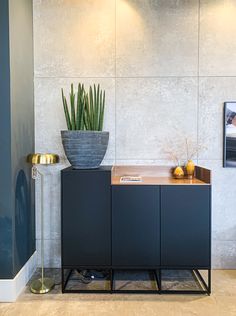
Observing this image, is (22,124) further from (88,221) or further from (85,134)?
(88,221)

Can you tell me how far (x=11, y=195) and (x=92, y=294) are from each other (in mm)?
1144

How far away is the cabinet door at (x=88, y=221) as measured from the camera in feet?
8.80

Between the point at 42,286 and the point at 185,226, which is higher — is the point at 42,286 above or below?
below

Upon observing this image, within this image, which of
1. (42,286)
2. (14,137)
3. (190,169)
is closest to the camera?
(14,137)

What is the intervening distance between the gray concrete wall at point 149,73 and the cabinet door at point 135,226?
651mm

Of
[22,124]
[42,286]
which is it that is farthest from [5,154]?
[42,286]

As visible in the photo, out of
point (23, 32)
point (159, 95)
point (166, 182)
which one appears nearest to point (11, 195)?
point (166, 182)

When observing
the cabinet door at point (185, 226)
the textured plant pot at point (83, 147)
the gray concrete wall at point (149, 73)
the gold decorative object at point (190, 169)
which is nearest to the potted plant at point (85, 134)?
the textured plant pot at point (83, 147)

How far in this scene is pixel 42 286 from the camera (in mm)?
2777

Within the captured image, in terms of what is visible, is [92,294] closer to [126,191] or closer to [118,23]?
[126,191]

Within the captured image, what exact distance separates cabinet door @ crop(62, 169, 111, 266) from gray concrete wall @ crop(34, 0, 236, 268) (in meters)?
0.64

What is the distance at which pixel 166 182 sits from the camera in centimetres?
278

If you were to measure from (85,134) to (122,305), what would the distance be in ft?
4.93

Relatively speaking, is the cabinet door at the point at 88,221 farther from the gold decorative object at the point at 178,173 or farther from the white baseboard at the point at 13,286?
the gold decorative object at the point at 178,173
